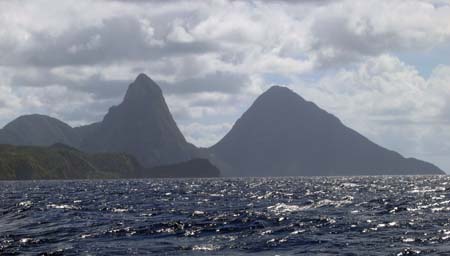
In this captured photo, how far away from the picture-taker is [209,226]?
60.8 m

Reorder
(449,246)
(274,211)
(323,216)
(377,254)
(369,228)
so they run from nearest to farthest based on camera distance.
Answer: (377,254) → (449,246) → (369,228) → (323,216) → (274,211)

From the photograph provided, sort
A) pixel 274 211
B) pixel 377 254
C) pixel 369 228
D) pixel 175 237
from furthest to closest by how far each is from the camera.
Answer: pixel 274 211 < pixel 369 228 < pixel 175 237 < pixel 377 254

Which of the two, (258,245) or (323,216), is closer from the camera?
(258,245)

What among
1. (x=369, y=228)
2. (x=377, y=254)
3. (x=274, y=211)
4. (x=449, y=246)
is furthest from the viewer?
(x=274, y=211)

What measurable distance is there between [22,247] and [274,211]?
36.4 metres

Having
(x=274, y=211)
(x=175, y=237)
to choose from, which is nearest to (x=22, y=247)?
(x=175, y=237)

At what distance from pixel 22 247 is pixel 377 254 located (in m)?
26.3

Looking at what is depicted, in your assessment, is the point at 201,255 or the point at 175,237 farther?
the point at 175,237

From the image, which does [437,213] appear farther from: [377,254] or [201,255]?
[201,255]

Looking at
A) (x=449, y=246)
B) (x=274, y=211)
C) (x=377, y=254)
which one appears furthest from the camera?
(x=274, y=211)

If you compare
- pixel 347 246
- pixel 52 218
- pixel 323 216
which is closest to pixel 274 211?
pixel 323 216

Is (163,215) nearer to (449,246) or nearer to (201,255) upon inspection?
(201,255)

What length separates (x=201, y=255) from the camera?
43.5 meters

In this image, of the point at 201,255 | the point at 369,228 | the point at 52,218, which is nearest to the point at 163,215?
the point at 52,218
